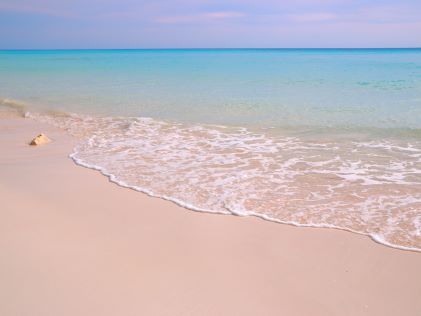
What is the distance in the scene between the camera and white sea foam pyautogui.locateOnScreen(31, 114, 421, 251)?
185 inches

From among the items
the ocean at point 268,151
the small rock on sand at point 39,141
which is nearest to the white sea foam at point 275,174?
the ocean at point 268,151

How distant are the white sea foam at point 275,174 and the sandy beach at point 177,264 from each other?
1.32 feet

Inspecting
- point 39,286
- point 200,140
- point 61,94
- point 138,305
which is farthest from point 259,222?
point 61,94

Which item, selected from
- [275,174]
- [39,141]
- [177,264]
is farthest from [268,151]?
[39,141]

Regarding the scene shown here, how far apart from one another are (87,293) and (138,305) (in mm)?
438

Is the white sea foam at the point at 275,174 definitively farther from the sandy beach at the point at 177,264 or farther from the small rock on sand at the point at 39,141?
the small rock on sand at the point at 39,141

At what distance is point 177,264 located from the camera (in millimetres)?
3562

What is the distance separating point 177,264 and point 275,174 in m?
3.05

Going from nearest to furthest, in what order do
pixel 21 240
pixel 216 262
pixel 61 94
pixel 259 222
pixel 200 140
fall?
pixel 216 262, pixel 21 240, pixel 259 222, pixel 200 140, pixel 61 94

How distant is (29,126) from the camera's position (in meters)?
10.6

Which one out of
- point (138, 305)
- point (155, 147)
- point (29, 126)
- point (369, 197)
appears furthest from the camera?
point (29, 126)

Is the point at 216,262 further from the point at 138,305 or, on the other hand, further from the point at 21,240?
the point at 21,240

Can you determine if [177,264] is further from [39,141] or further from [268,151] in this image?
[39,141]

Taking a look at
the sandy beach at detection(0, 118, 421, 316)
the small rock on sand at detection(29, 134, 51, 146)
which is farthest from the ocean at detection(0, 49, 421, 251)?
the small rock on sand at detection(29, 134, 51, 146)
